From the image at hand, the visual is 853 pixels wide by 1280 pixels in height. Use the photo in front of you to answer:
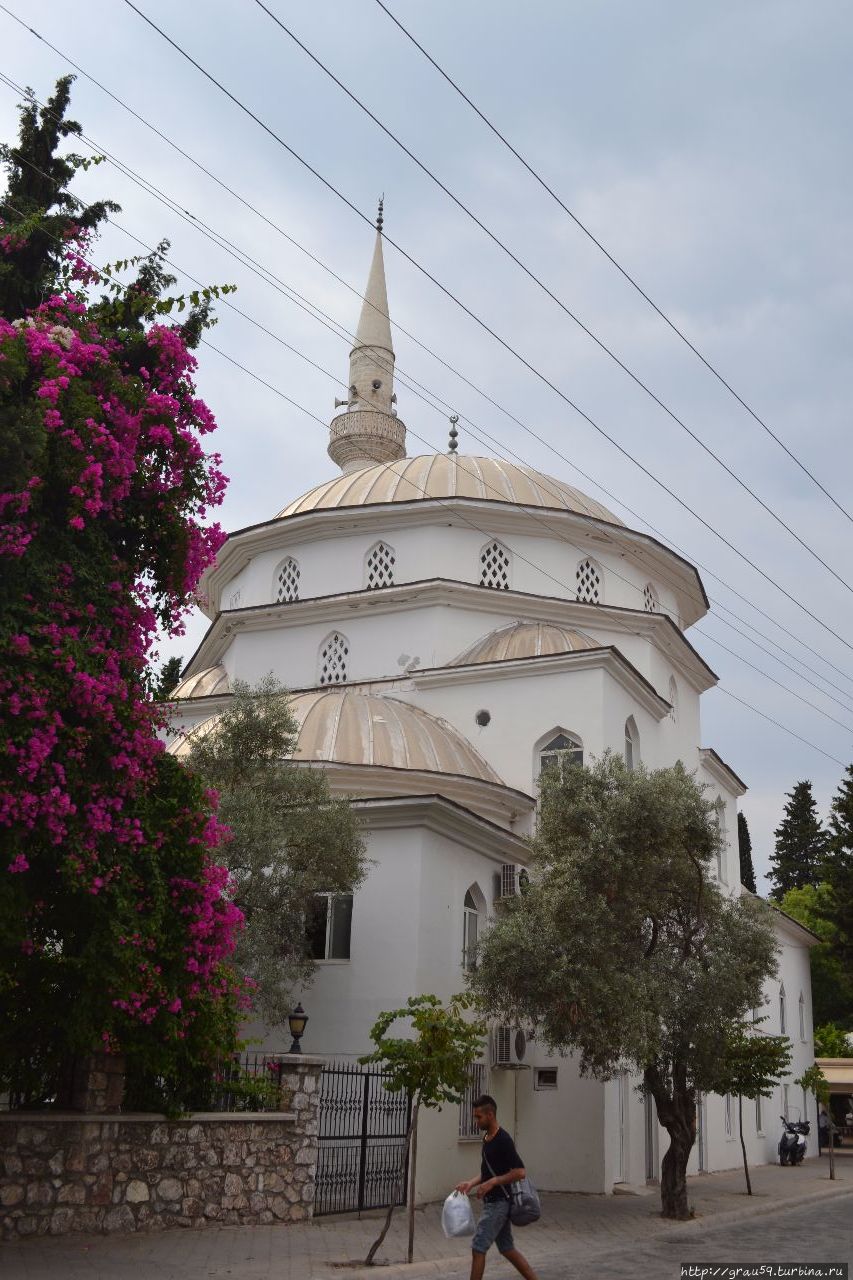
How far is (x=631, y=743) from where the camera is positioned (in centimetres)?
2322

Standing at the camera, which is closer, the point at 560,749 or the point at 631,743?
the point at 560,749

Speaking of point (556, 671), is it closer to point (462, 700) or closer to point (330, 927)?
point (462, 700)

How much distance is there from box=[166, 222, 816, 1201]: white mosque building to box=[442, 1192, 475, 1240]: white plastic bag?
7938 mm

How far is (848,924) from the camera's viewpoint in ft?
113

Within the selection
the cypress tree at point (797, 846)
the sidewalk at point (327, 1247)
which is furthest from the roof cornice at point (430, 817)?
the cypress tree at point (797, 846)

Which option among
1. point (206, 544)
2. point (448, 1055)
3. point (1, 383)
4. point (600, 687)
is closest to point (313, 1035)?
point (448, 1055)

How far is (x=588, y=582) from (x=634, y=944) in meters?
12.0

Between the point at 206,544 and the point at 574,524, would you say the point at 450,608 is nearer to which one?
the point at 574,524

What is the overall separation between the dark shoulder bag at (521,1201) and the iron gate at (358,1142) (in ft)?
16.3

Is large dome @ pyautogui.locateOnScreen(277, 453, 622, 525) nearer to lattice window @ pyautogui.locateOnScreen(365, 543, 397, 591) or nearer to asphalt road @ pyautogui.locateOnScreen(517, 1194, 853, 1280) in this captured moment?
lattice window @ pyautogui.locateOnScreen(365, 543, 397, 591)

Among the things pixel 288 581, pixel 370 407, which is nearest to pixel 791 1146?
pixel 288 581

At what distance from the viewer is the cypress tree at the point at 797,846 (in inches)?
2464

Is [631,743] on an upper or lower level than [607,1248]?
upper

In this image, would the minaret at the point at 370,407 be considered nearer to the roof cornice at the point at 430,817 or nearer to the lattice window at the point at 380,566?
the lattice window at the point at 380,566
